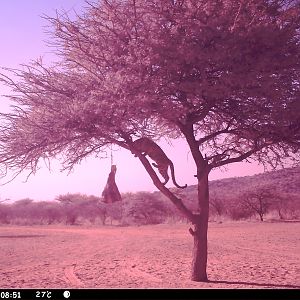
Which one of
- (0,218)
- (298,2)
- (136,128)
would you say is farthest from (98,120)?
(0,218)

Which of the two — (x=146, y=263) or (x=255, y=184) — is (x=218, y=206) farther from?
(x=146, y=263)

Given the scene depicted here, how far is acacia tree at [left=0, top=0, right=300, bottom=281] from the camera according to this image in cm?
1105

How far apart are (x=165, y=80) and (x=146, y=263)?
7042 millimetres

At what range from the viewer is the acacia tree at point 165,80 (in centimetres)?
1105

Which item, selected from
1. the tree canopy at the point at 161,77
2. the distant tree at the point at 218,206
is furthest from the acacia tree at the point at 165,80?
the distant tree at the point at 218,206

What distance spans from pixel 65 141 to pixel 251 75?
4756 mm

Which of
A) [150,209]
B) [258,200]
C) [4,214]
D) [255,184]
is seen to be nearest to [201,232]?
[258,200]

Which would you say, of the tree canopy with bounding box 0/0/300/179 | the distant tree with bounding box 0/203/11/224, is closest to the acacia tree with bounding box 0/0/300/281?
the tree canopy with bounding box 0/0/300/179

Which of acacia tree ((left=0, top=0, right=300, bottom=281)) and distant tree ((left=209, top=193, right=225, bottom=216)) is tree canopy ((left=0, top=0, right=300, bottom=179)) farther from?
distant tree ((left=209, top=193, right=225, bottom=216))

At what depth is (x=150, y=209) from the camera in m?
50.2

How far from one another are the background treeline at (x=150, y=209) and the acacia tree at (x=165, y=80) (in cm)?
3026
